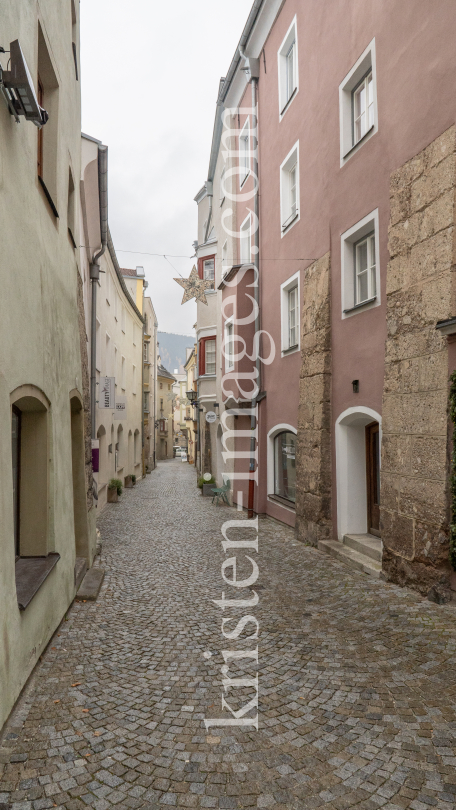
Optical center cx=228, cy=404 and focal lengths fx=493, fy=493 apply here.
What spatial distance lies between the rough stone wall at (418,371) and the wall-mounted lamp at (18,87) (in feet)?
14.6

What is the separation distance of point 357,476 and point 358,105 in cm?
632

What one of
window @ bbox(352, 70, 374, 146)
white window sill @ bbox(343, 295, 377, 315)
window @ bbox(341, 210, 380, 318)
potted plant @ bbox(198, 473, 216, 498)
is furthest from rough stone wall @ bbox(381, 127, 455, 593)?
potted plant @ bbox(198, 473, 216, 498)

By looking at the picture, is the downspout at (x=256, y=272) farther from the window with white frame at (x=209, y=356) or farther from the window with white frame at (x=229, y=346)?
the window with white frame at (x=209, y=356)

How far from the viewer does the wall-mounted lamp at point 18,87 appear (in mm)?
3296

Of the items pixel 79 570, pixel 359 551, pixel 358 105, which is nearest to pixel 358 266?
pixel 358 105

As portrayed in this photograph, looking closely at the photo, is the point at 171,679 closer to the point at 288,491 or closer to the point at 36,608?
the point at 36,608

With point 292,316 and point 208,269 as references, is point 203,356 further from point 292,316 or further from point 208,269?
point 292,316

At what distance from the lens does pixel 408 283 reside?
6.36 metres

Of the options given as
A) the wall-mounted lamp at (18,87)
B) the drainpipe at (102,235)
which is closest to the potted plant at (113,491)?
the drainpipe at (102,235)

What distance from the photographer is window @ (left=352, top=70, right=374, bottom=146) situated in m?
7.82

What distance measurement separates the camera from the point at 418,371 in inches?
240

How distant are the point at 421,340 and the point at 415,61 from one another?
3629 mm

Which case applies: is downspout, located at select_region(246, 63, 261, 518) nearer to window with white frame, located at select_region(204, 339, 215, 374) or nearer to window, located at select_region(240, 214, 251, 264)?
window, located at select_region(240, 214, 251, 264)

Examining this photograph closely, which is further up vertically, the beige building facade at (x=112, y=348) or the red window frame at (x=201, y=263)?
the red window frame at (x=201, y=263)
